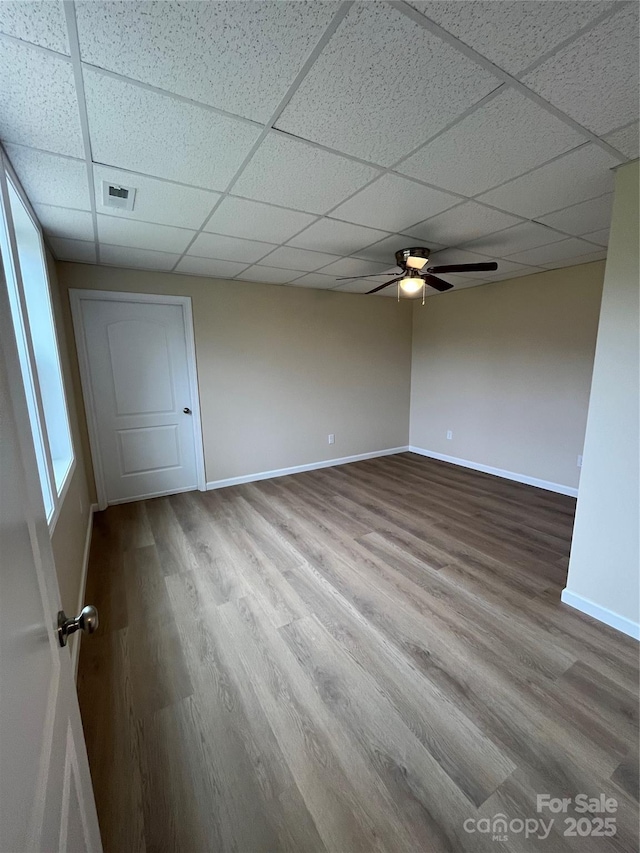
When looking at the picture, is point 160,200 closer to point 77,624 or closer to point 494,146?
point 494,146

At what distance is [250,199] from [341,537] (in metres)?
2.55

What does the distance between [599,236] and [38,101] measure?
3561 millimetres

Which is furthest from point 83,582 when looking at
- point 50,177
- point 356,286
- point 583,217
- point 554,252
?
point 554,252

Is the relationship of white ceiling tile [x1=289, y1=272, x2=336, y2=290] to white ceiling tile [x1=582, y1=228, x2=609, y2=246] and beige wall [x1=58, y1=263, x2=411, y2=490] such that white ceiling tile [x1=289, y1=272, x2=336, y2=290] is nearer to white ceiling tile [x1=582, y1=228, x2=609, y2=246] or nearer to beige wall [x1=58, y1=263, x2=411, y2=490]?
beige wall [x1=58, y1=263, x2=411, y2=490]

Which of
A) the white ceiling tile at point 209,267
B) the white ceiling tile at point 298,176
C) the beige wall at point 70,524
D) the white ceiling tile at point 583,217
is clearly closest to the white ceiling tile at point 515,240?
the white ceiling tile at point 583,217

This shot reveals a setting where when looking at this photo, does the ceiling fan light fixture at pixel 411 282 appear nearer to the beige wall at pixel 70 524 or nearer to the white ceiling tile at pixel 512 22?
the white ceiling tile at pixel 512 22

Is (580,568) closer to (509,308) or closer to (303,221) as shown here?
(303,221)

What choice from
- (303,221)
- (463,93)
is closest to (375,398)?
(303,221)

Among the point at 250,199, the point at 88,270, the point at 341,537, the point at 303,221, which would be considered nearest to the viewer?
the point at 250,199

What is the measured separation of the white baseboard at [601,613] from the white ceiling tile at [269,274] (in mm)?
3553

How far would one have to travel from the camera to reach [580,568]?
2100mm

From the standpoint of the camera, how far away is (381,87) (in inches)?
48.8

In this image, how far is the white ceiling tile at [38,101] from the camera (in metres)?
1.12

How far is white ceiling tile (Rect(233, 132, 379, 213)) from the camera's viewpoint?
162 cm
